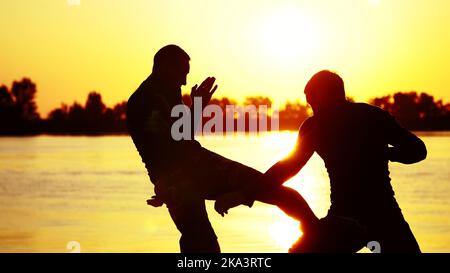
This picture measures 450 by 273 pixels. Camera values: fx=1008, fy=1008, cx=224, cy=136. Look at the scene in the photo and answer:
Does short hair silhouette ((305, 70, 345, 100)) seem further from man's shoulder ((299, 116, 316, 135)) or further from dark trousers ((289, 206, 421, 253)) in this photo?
dark trousers ((289, 206, 421, 253))

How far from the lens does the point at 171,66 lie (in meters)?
8.21

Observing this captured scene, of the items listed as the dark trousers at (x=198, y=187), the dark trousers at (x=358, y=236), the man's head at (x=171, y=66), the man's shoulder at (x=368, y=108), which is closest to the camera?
the dark trousers at (x=358, y=236)

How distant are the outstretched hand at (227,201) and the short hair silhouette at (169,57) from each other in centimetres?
125

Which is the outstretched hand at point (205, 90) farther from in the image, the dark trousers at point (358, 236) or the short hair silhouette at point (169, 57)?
the dark trousers at point (358, 236)

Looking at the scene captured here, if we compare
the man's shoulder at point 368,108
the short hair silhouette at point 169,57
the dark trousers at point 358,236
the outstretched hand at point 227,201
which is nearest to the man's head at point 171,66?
the short hair silhouette at point 169,57

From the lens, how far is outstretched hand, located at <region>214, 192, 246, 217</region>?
7.49 m

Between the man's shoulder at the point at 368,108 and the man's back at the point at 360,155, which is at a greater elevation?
the man's shoulder at the point at 368,108

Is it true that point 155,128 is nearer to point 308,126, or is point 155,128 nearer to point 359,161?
point 308,126

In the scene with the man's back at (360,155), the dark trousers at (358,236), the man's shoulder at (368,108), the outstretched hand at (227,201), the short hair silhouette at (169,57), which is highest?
the short hair silhouette at (169,57)

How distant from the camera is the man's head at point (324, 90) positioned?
7.44 meters

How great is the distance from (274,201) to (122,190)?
163ft

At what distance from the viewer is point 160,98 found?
809cm

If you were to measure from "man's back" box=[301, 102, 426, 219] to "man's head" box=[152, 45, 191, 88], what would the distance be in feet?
4.36
